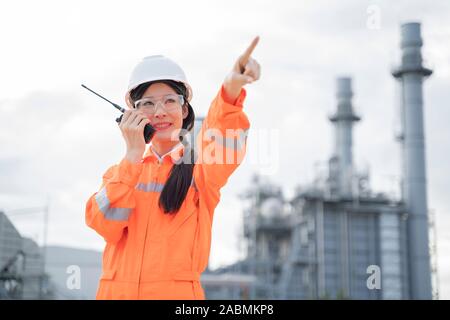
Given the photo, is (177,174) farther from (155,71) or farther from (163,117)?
(155,71)

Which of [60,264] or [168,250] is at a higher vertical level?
[60,264]

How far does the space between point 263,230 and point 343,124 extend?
20.3ft

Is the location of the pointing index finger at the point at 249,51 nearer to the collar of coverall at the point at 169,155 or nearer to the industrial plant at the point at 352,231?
the collar of coverall at the point at 169,155

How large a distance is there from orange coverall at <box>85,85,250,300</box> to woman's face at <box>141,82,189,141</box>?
0.65ft

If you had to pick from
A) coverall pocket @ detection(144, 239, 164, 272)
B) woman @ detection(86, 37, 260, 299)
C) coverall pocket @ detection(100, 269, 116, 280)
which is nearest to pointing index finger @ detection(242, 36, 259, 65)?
woman @ detection(86, 37, 260, 299)

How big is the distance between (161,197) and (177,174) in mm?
127

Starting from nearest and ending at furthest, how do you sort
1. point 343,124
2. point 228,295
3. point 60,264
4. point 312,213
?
point 60,264
point 228,295
point 312,213
point 343,124

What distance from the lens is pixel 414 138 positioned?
2800cm

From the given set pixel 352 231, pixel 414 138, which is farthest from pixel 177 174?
pixel 352 231

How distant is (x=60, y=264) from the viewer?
23250 millimetres

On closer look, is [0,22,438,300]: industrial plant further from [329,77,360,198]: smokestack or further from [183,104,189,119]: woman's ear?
[183,104,189,119]: woman's ear

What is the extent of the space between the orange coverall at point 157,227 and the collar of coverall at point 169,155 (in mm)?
154

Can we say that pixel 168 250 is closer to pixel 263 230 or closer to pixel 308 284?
pixel 308 284
